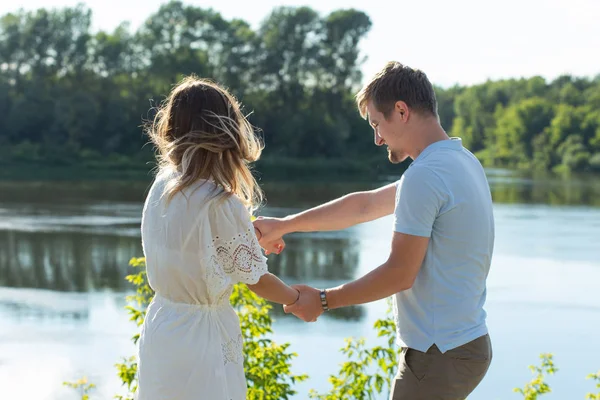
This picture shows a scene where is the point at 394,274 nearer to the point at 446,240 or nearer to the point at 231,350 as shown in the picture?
the point at 446,240

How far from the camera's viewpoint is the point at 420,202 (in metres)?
2.54

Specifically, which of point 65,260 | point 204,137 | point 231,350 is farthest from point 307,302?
point 65,260

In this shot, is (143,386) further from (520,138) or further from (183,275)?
(520,138)

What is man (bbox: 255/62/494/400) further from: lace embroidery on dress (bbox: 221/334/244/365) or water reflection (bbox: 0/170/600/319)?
water reflection (bbox: 0/170/600/319)

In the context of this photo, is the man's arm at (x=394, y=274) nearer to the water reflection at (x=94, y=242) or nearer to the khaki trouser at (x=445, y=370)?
the khaki trouser at (x=445, y=370)

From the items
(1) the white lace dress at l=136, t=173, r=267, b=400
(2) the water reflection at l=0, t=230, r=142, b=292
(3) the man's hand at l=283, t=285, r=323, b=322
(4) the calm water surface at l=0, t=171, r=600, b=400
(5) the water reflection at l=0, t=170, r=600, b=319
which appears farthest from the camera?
(5) the water reflection at l=0, t=170, r=600, b=319

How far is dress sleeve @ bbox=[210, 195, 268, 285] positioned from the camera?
8.35ft

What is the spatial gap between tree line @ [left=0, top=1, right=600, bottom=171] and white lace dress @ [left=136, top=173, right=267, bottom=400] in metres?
44.5

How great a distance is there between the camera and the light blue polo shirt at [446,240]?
255 cm

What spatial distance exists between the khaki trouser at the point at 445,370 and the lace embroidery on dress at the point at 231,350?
0.52m

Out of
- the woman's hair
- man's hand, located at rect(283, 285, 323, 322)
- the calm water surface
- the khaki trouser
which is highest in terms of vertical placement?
the woman's hair

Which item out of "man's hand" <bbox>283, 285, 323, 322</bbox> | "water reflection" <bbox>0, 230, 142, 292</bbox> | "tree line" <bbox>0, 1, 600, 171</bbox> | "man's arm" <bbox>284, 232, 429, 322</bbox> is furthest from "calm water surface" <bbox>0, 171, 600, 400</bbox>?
"tree line" <bbox>0, 1, 600, 171</bbox>

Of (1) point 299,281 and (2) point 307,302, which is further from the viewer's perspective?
(1) point 299,281

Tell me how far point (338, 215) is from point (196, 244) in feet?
3.34
